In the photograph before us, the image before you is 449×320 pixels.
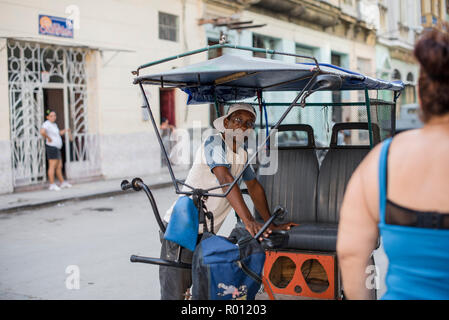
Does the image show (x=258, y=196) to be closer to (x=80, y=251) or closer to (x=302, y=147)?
(x=302, y=147)

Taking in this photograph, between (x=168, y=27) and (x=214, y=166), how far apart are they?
13.6 meters

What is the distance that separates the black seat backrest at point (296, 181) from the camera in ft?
18.7

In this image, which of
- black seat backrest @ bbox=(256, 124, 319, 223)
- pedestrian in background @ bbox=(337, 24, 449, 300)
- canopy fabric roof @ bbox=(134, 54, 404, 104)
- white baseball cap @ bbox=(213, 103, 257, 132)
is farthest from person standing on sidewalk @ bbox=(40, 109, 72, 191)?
pedestrian in background @ bbox=(337, 24, 449, 300)

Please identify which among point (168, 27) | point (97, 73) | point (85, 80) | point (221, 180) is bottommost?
point (221, 180)

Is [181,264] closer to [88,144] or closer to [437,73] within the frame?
[437,73]

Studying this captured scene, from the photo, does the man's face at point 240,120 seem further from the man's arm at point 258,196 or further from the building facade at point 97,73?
the building facade at point 97,73

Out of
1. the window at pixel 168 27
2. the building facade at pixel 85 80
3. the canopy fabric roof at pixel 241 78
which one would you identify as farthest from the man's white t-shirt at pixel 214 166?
the window at pixel 168 27

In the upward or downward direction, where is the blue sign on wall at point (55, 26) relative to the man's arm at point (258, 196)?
upward

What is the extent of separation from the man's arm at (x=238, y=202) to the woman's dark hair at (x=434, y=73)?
147cm

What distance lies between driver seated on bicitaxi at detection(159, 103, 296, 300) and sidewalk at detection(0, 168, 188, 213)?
24.1 feet

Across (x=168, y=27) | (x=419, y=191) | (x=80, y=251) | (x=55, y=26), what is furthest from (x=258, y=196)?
(x=168, y=27)

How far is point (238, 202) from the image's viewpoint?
3.44 meters

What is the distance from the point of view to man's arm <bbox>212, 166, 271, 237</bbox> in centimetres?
330

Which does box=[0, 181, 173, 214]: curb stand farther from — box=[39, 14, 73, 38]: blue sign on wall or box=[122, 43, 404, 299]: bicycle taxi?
box=[122, 43, 404, 299]: bicycle taxi
